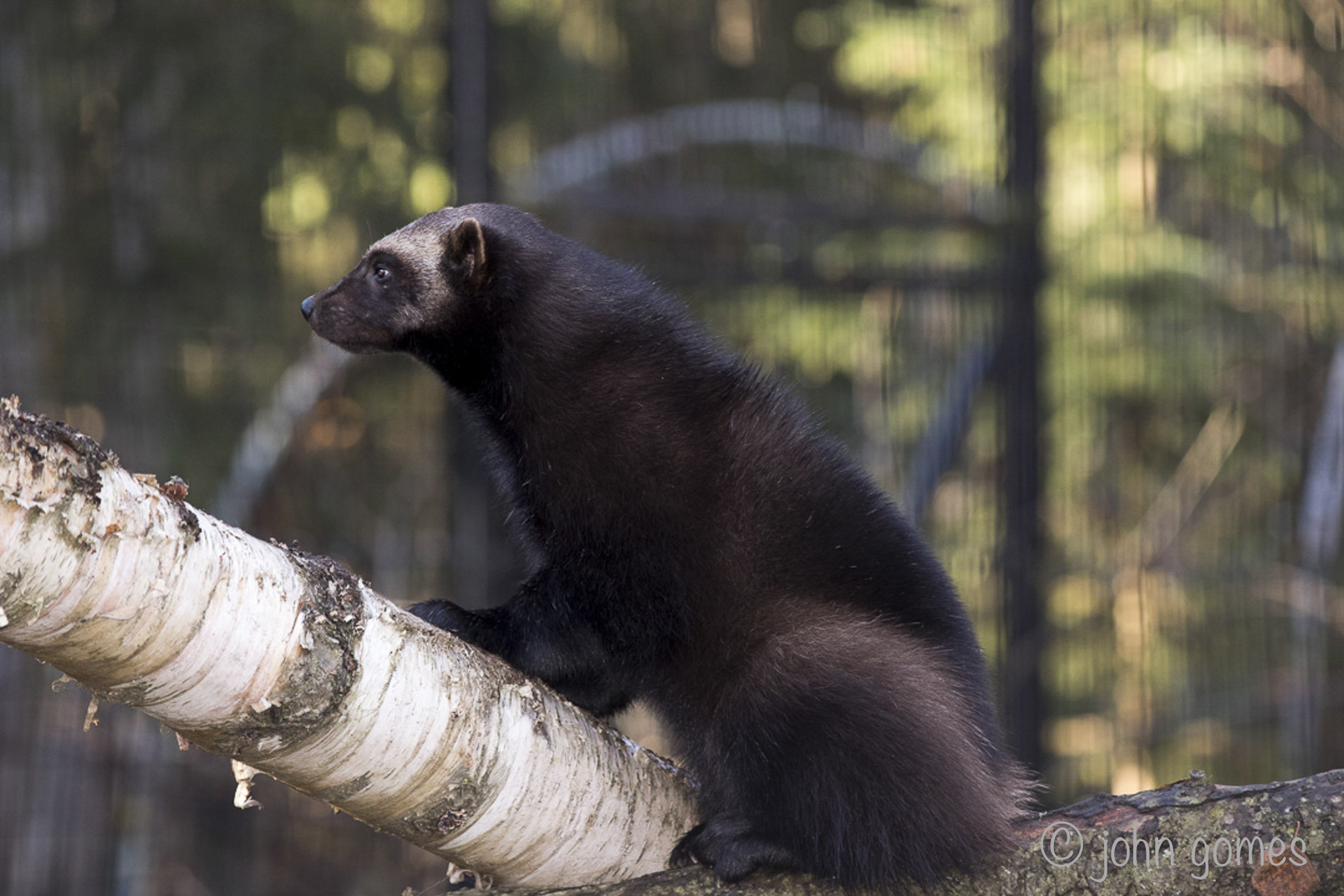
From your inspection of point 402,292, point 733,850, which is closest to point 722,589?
point 733,850

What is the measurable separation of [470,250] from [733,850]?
4.81 ft

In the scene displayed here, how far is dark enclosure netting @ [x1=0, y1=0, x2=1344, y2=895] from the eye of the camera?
16.6 ft

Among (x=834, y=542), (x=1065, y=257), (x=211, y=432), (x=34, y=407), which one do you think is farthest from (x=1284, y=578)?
(x=34, y=407)

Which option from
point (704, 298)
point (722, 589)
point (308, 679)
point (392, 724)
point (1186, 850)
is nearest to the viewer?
point (308, 679)

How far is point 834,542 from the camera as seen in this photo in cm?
259

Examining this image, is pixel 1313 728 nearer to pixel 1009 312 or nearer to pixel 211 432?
pixel 1009 312

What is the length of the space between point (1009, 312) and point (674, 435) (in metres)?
3.36

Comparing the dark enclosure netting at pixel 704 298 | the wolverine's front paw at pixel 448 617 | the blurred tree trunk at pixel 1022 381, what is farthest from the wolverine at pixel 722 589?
the blurred tree trunk at pixel 1022 381

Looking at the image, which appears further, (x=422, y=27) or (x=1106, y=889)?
(x=422, y=27)

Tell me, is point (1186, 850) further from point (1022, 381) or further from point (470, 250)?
point (1022, 381)

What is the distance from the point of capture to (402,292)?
121 inches

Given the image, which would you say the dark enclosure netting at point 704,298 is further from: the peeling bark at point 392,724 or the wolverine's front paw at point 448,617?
the peeling bark at point 392,724

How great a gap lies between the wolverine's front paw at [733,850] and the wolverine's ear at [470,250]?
4.34 feet

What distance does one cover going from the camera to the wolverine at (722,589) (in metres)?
2.32
